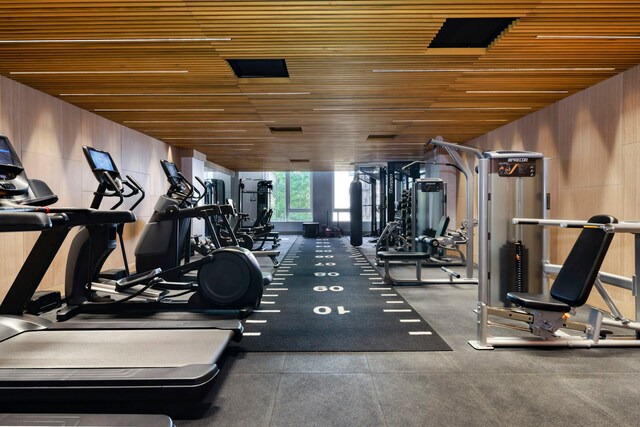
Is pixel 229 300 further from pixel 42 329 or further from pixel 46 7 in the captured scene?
pixel 46 7

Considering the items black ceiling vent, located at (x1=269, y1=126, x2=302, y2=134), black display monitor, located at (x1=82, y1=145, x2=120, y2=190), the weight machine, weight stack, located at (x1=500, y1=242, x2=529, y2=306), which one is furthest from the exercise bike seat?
black ceiling vent, located at (x1=269, y1=126, x2=302, y2=134)

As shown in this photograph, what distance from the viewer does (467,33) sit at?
3500mm

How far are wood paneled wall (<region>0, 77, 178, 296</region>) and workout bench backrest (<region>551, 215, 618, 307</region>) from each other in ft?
16.5

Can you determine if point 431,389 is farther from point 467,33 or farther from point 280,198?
point 280,198

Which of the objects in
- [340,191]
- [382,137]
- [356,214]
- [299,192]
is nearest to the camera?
[382,137]

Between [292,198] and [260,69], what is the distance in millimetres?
11422

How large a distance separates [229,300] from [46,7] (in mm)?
2466

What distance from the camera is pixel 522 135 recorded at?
5.84 m

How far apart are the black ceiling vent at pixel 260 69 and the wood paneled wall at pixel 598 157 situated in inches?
128

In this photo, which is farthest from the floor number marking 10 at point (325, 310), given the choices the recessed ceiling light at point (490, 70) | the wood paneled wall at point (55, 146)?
the wood paneled wall at point (55, 146)

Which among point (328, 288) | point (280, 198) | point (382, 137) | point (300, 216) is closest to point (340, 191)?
point (300, 216)

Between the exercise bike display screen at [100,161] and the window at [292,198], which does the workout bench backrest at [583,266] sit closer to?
the exercise bike display screen at [100,161]

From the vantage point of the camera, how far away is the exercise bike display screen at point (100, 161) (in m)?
3.43

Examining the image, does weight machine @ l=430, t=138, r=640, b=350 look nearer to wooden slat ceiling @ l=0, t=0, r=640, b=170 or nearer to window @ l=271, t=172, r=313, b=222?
wooden slat ceiling @ l=0, t=0, r=640, b=170
